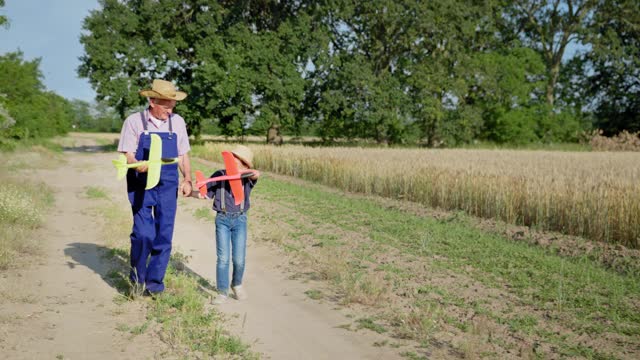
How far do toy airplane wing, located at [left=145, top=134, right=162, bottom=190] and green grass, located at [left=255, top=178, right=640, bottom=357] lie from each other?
10.6 ft

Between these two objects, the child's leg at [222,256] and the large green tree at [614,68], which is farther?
the large green tree at [614,68]

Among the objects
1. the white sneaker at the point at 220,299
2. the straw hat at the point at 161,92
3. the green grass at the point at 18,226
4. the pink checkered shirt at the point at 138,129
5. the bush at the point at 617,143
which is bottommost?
the white sneaker at the point at 220,299

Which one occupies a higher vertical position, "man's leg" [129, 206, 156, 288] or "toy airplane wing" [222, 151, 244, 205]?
"toy airplane wing" [222, 151, 244, 205]

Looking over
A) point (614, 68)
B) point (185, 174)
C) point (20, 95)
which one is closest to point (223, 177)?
point (185, 174)

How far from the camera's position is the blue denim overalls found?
5543mm

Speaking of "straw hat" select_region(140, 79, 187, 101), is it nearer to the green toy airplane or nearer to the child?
the green toy airplane

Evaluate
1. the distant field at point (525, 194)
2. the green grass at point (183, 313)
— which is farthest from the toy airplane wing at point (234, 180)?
the distant field at point (525, 194)

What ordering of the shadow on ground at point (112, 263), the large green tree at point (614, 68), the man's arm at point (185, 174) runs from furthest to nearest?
the large green tree at point (614, 68) < the shadow on ground at point (112, 263) < the man's arm at point (185, 174)

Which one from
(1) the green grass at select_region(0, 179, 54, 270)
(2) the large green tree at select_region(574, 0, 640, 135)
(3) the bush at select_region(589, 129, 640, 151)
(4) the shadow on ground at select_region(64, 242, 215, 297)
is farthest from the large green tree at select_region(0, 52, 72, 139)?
(2) the large green tree at select_region(574, 0, 640, 135)

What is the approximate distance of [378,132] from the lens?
145 feet

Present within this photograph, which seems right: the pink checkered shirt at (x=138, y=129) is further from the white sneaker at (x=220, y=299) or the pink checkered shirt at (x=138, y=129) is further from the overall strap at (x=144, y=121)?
the white sneaker at (x=220, y=299)

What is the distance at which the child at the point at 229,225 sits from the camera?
18.9 feet

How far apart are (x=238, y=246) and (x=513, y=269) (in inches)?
152

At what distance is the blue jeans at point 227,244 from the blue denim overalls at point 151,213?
55 cm
